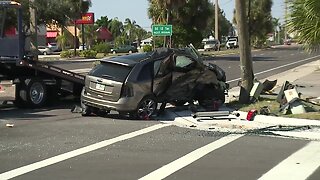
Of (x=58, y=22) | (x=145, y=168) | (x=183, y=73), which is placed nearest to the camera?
(x=145, y=168)

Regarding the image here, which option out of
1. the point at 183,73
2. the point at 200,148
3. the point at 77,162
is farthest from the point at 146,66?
the point at 77,162

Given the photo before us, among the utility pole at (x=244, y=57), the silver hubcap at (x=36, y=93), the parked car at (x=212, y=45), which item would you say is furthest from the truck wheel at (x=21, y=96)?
→ the parked car at (x=212, y=45)

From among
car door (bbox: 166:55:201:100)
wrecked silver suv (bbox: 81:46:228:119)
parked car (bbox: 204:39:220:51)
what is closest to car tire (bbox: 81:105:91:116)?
wrecked silver suv (bbox: 81:46:228:119)

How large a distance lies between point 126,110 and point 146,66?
129 centimetres

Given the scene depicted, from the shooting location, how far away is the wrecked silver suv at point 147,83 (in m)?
12.6

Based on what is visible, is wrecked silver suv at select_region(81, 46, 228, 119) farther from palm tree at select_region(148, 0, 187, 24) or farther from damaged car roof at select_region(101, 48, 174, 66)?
palm tree at select_region(148, 0, 187, 24)

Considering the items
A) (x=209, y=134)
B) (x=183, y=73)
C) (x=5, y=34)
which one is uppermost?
(x=5, y=34)

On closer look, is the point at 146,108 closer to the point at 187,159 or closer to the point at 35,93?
the point at 35,93

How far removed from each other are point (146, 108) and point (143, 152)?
411 centimetres

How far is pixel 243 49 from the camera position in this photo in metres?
14.8

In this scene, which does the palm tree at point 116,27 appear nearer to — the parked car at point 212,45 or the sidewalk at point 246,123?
the parked car at point 212,45

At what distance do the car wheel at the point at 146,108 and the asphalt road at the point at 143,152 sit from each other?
0.50 meters

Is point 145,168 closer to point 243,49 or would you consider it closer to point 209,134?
point 209,134

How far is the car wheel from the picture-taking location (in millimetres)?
12742
